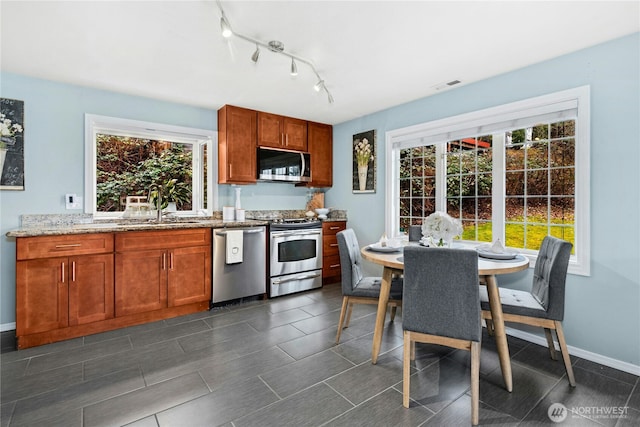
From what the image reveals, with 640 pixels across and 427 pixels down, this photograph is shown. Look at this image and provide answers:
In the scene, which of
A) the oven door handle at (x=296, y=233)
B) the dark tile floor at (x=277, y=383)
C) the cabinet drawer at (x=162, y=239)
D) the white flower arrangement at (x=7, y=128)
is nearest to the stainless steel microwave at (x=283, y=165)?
the oven door handle at (x=296, y=233)

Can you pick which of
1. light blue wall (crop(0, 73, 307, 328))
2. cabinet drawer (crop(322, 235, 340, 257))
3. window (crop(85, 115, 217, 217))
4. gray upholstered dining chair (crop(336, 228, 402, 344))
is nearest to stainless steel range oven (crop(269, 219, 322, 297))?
cabinet drawer (crop(322, 235, 340, 257))

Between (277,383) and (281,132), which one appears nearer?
(277,383)

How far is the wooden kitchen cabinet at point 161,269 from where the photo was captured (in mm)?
2875

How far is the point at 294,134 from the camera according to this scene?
438 centimetres

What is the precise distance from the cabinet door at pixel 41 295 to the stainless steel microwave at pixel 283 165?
226cm

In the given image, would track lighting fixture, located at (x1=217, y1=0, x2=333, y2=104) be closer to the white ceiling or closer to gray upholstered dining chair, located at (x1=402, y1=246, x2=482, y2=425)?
the white ceiling

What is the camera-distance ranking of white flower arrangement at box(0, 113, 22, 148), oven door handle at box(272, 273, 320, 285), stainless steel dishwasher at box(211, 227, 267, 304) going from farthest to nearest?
oven door handle at box(272, 273, 320, 285), stainless steel dishwasher at box(211, 227, 267, 304), white flower arrangement at box(0, 113, 22, 148)

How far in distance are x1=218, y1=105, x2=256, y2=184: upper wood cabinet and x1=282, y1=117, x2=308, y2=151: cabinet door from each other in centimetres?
47

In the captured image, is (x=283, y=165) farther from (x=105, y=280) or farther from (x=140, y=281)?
(x=105, y=280)

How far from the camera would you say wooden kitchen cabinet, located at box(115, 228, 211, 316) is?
288 cm

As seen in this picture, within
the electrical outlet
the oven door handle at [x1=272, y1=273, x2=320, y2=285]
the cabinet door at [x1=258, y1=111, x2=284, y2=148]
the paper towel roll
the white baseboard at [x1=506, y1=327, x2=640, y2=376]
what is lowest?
the white baseboard at [x1=506, y1=327, x2=640, y2=376]

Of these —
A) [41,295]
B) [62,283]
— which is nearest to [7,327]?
[41,295]

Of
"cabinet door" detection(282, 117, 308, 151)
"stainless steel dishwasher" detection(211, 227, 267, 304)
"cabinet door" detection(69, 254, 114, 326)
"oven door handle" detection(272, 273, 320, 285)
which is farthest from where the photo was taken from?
"cabinet door" detection(282, 117, 308, 151)

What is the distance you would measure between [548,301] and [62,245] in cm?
370
